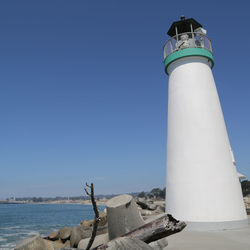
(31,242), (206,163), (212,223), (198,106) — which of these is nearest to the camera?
(31,242)

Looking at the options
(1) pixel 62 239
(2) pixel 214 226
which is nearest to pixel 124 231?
(2) pixel 214 226

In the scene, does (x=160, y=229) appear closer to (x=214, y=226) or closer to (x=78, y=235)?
(x=214, y=226)

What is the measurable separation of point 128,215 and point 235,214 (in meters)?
5.14

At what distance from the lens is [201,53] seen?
1030 cm

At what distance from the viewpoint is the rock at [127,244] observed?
3.87 metres

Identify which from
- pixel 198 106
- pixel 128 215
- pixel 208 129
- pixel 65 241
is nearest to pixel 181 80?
pixel 198 106

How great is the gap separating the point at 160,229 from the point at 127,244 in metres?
0.63

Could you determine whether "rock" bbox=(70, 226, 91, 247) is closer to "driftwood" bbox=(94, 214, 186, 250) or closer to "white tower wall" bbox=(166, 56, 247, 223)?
"white tower wall" bbox=(166, 56, 247, 223)

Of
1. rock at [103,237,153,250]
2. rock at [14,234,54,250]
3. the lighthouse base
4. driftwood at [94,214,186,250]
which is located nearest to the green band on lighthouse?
the lighthouse base

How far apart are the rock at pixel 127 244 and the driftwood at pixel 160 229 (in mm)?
147

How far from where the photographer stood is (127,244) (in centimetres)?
392

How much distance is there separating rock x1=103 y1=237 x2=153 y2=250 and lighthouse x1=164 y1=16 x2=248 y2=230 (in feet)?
18.2

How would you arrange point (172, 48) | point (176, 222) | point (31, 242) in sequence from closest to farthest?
point (176, 222), point (31, 242), point (172, 48)

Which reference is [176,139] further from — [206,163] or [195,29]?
[195,29]
